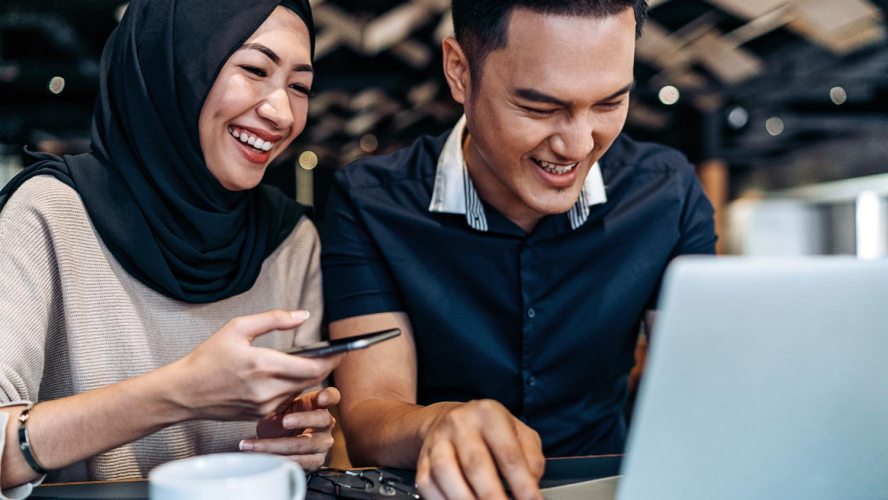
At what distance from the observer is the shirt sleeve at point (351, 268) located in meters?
1.52

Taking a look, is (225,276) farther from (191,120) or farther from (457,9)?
(457,9)

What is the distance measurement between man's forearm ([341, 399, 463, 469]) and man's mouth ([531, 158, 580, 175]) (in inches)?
18.0

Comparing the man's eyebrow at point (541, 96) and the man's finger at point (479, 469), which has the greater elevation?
the man's eyebrow at point (541, 96)

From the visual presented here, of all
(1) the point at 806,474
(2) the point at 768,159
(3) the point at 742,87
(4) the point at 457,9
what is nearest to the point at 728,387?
(1) the point at 806,474

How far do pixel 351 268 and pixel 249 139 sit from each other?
1.03 feet

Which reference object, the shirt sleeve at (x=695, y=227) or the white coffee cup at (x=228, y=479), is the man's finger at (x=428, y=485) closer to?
the white coffee cup at (x=228, y=479)

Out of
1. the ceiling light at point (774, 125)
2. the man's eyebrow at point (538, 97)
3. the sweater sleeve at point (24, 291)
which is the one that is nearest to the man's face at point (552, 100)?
the man's eyebrow at point (538, 97)

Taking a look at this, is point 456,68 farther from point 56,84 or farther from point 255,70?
point 56,84

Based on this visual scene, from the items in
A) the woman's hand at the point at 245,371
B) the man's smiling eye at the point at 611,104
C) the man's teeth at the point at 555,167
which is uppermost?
the man's smiling eye at the point at 611,104

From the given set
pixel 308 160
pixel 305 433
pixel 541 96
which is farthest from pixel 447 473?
pixel 308 160

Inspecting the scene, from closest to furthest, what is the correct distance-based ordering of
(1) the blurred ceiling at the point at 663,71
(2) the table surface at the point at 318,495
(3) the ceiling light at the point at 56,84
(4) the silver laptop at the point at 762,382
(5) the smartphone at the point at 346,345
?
(4) the silver laptop at the point at 762,382, (5) the smartphone at the point at 346,345, (2) the table surface at the point at 318,495, (1) the blurred ceiling at the point at 663,71, (3) the ceiling light at the point at 56,84

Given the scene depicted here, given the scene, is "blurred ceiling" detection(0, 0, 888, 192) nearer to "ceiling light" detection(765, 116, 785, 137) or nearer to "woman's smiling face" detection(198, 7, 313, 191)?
"ceiling light" detection(765, 116, 785, 137)

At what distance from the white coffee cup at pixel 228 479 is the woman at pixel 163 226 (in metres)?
0.44

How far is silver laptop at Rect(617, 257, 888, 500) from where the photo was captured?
603mm
